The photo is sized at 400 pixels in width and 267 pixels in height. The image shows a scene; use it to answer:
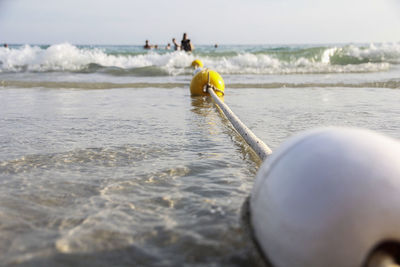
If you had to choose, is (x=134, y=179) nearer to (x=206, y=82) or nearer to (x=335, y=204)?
(x=335, y=204)

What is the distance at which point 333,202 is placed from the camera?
4.34 ft

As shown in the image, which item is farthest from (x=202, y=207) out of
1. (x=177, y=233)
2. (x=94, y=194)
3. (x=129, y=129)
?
(x=129, y=129)

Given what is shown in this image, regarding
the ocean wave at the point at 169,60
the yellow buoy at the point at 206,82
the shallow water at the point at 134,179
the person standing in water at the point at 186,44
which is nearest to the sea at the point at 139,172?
the shallow water at the point at 134,179

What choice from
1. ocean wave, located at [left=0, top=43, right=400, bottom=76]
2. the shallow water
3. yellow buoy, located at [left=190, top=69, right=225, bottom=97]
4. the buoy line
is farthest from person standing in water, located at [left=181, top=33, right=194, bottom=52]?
the buoy line

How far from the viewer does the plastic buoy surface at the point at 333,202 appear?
4.25ft

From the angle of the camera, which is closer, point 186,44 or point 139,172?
point 139,172

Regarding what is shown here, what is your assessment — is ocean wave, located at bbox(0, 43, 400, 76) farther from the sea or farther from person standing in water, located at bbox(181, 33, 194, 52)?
the sea

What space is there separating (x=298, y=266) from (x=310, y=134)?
1.76 ft

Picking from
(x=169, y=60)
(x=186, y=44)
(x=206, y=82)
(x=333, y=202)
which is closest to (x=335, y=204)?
(x=333, y=202)

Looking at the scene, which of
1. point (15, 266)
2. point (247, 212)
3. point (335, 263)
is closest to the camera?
point (335, 263)

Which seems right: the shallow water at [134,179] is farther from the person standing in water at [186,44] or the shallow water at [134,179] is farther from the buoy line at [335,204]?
the person standing in water at [186,44]

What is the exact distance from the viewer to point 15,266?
1.64 meters

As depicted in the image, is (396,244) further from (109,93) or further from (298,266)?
(109,93)

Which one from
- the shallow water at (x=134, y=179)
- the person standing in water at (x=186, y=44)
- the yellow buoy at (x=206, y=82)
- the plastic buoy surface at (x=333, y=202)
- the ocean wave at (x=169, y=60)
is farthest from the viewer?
the person standing in water at (x=186, y=44)
